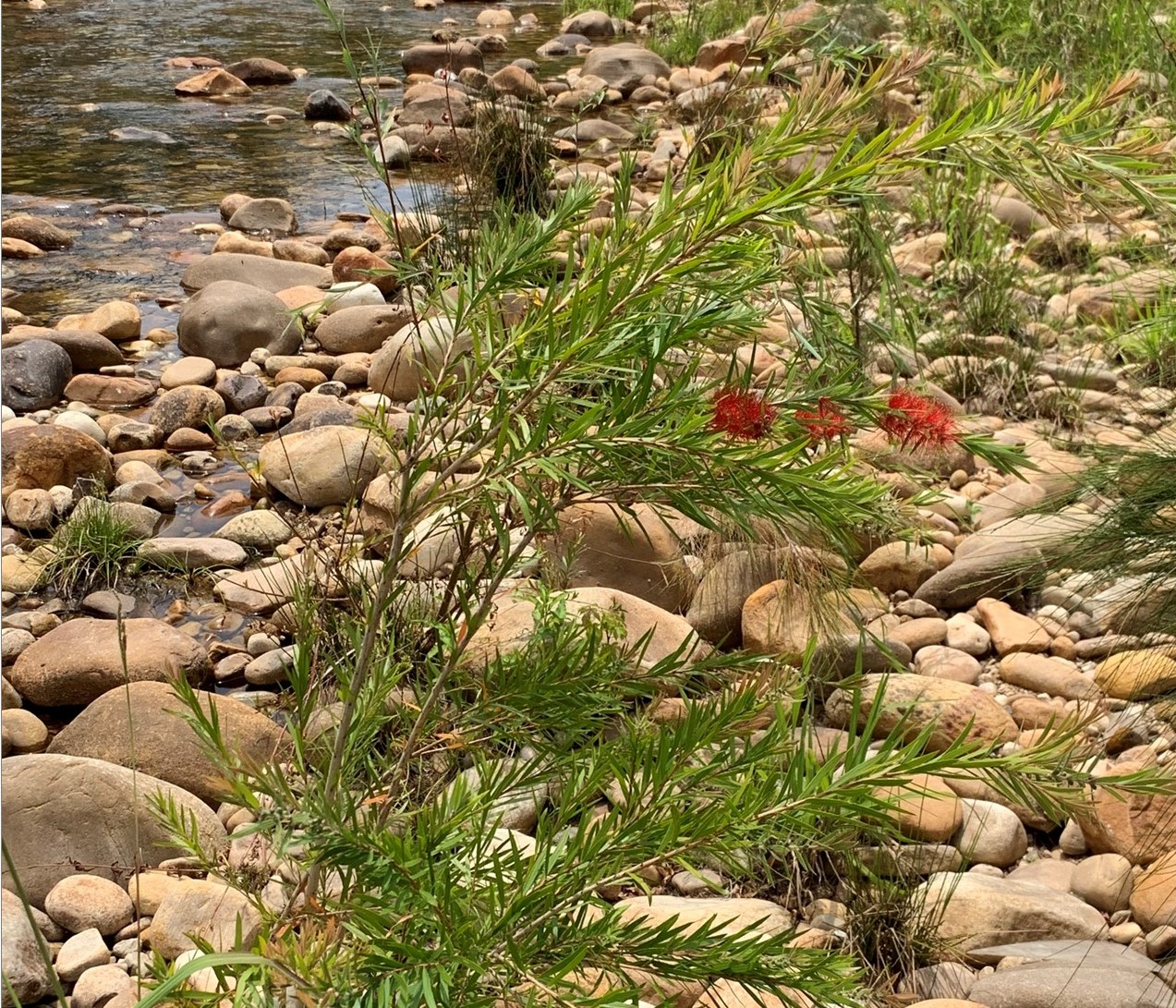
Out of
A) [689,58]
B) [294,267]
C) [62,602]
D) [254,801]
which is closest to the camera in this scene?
[254,801]

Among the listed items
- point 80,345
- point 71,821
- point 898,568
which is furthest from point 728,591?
point 80,345

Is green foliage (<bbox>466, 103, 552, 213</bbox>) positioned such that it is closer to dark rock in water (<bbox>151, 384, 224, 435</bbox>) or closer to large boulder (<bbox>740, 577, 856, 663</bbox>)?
dark rock in water (<bbox>151, 384, 224, 435</bbox>)

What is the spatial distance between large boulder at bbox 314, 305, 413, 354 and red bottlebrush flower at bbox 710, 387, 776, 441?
4630 millimetres

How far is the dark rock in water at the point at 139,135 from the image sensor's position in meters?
8.80

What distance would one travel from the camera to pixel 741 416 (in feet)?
4.02

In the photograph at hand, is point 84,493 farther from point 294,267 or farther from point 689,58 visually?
point 689,58

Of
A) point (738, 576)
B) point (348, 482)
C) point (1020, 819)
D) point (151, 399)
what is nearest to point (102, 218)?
point (151, 399)

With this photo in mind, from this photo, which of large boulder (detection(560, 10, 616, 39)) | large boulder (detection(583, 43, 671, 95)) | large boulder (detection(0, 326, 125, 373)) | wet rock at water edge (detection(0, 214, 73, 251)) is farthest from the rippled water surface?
large boulder (detection(0, 326, 125, 373))

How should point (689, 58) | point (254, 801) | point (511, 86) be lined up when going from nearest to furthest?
point (254, 801), point (511, 86), point (689, 58)

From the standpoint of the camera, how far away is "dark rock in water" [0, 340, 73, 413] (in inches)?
204

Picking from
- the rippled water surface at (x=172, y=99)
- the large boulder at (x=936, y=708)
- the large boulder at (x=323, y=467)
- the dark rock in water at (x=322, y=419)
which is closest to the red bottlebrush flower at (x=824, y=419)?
the large boulder at (x=936, y=708)

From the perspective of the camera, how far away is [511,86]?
930 centimetres

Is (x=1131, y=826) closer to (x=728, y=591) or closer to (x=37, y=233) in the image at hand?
(x=728, y=591)

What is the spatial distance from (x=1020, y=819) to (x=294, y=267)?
486 centimetres
